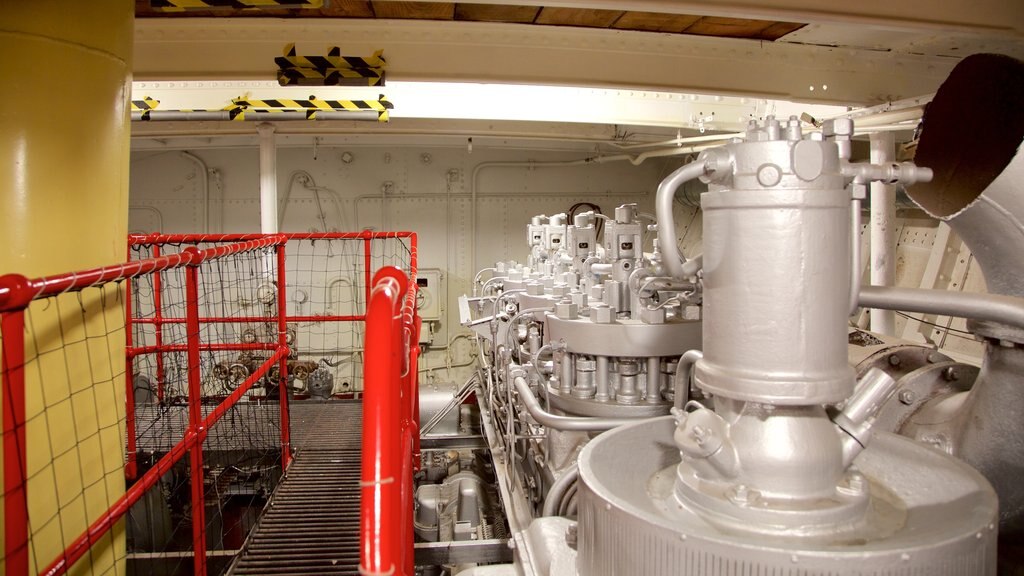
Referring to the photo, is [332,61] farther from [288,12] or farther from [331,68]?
[288,12]

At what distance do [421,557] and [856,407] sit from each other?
7.46ft

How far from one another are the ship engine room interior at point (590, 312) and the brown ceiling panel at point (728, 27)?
0.09 ft

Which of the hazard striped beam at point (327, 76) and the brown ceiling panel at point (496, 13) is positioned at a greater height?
the brown ceiling panel at point (496, 13)

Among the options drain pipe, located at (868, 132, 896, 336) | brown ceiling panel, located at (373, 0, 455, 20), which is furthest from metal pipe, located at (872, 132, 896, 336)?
brown ceiling panel, located at (373, 0, 455, 20)

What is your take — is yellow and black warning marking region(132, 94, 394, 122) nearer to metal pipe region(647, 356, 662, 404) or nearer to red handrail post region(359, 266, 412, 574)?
metal pipe region(647, 356, 662, 404)

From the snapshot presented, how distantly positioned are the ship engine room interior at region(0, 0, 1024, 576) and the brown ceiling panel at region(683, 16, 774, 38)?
0.03m

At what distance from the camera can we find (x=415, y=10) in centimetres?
277

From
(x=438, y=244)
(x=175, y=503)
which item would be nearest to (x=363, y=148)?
(x=438, y=244)

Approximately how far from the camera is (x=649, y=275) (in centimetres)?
282

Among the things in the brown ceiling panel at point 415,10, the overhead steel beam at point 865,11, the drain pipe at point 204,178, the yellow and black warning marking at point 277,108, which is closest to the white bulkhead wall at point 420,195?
the drain pipe at point 204,178

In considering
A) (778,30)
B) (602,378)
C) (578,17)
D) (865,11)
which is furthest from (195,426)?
(778,30)

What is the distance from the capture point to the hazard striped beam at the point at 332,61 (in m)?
2.97

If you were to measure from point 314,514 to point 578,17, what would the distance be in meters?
Result: 2.69

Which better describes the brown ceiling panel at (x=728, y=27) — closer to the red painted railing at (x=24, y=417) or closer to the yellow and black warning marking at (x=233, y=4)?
the yellow and black warning marking at (x=233, y=4)
